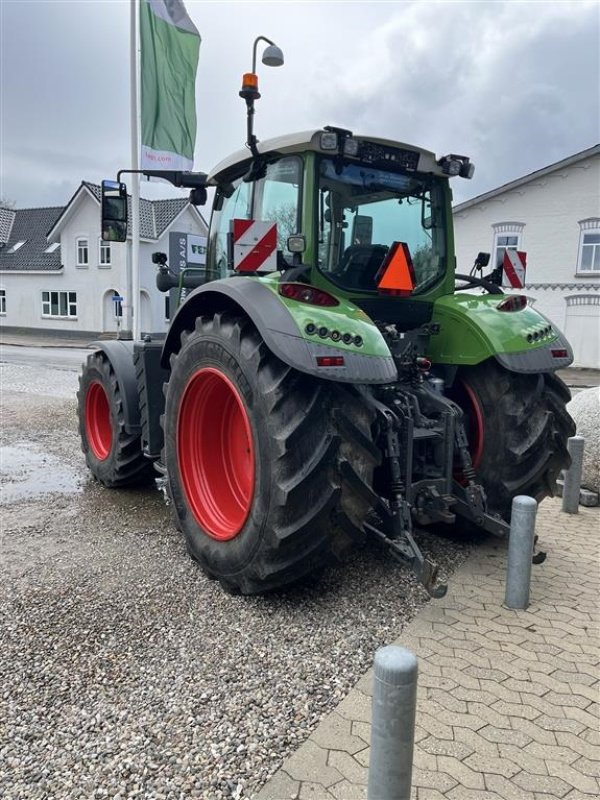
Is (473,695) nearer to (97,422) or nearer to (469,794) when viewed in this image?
(469,794)

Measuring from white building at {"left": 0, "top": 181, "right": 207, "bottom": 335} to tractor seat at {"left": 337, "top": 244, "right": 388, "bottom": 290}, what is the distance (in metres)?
26.0

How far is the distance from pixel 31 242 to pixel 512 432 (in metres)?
37.2

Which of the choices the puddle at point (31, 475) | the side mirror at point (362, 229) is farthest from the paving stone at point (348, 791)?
the puddle at point (31, 475)

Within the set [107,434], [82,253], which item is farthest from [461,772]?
[82,253]

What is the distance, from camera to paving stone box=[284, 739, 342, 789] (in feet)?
7.11

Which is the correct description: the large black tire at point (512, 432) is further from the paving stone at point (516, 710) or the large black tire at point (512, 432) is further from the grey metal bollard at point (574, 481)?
the paving stone at point (516, 710)

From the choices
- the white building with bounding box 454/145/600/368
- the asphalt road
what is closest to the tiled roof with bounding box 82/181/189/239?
the asphalt road

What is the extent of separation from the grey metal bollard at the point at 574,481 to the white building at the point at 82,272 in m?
25.4

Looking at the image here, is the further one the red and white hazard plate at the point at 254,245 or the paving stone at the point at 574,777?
the red and white hazard plate at the point at 254,245

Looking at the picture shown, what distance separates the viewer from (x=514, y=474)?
402 centimetres

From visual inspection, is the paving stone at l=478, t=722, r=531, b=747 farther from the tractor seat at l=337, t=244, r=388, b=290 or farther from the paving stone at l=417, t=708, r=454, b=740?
the tractor seat at l=337, t=244, r=388, b=290

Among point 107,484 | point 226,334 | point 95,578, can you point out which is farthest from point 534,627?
point 107,484

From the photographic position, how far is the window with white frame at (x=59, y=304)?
32438 millimetres

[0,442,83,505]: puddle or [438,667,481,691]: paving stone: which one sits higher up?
[0,442,83,505]: puddle
